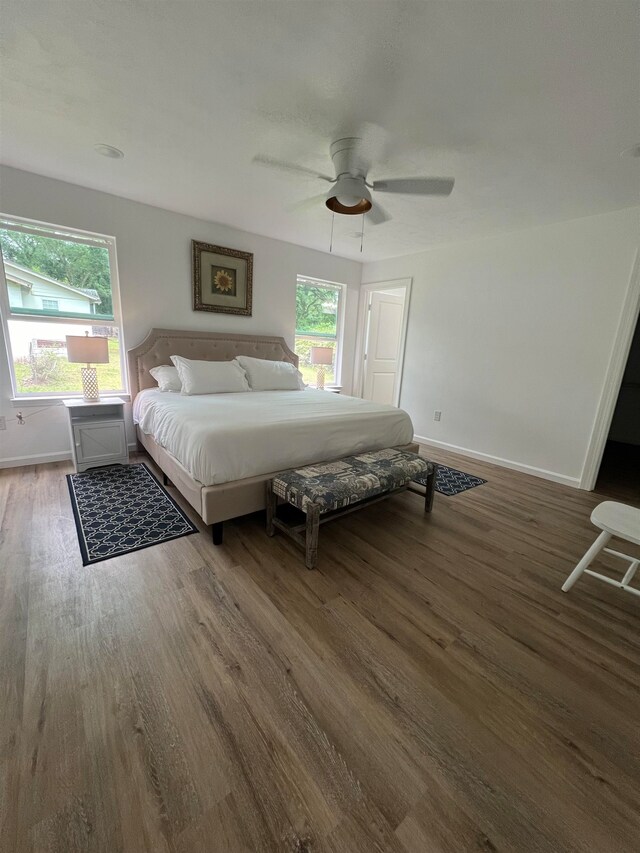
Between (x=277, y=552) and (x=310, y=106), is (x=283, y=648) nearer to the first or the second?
(x=277, y=552)

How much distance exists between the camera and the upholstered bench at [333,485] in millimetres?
1958

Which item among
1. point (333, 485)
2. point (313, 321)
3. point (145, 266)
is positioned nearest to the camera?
point (333, 485)

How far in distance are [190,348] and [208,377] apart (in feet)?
2.30

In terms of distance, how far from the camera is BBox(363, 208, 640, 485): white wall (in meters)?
3.12

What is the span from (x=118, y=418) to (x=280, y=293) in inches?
99.5

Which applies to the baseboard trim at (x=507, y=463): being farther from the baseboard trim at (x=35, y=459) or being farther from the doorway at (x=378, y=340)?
the baseboard trim at (x=35, y=459)

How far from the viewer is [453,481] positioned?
3.38m

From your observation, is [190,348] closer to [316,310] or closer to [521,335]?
[316,310]

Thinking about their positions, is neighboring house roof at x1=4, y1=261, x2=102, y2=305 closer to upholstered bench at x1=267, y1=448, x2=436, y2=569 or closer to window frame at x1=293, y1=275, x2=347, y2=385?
window frame at x1=293, y1=275, x2=347, y2=385

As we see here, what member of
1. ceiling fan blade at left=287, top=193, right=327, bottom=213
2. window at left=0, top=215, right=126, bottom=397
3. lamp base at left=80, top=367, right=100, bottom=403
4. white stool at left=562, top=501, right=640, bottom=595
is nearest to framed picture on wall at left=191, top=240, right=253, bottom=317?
window at left=0, top=215, right=126, bottom=397

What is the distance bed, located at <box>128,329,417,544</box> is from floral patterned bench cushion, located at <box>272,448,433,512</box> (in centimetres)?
15

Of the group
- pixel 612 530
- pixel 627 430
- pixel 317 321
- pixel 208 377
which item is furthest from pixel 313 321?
pixel 627 430

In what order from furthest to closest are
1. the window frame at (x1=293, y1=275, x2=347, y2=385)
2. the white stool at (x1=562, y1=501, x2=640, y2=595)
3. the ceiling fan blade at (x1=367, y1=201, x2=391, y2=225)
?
the window frame at (x1=293, y1=275, x2=347, y2=385) < the ceiling fan blade at (x1=367, y1=201, x2=391, y2=225) < the white stool at (x1=562, y1=501, x2=640, y2=595)

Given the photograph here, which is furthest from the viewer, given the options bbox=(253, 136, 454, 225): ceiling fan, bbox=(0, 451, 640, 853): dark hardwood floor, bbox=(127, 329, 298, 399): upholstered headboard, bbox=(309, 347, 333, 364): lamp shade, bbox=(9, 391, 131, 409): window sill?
bbox=(309, 347, 333, 364): lamp shade
